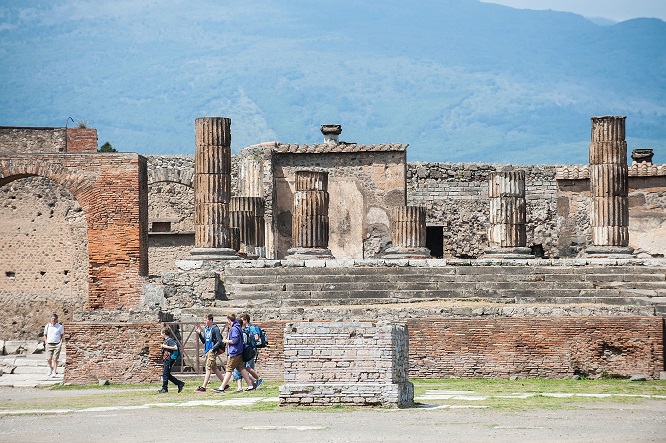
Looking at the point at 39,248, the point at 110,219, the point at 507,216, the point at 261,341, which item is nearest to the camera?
the point at 261,341

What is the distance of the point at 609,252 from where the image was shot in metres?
29.3

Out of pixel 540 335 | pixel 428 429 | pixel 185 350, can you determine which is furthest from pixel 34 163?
pixel 428 429

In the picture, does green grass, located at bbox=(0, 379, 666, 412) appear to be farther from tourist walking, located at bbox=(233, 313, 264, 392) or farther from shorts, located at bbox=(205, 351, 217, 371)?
shorts, located at bbox=(205, 351, 217, 371)

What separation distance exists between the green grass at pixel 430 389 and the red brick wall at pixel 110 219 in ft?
17.6

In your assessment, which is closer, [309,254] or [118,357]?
[118,357]

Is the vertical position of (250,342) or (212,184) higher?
(212,184)

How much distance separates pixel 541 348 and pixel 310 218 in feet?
30.2

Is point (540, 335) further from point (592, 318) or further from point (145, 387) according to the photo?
point (145, 387)

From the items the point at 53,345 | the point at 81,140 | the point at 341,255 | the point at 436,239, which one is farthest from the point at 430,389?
the point at 81,140

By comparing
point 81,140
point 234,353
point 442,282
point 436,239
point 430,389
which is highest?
point 81,140

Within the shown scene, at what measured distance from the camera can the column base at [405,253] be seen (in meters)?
29.8

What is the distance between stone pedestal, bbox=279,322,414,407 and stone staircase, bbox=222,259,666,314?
8.31 meters

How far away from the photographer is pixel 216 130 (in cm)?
2903

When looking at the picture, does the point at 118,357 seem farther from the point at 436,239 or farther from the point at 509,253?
the point at 436,239
